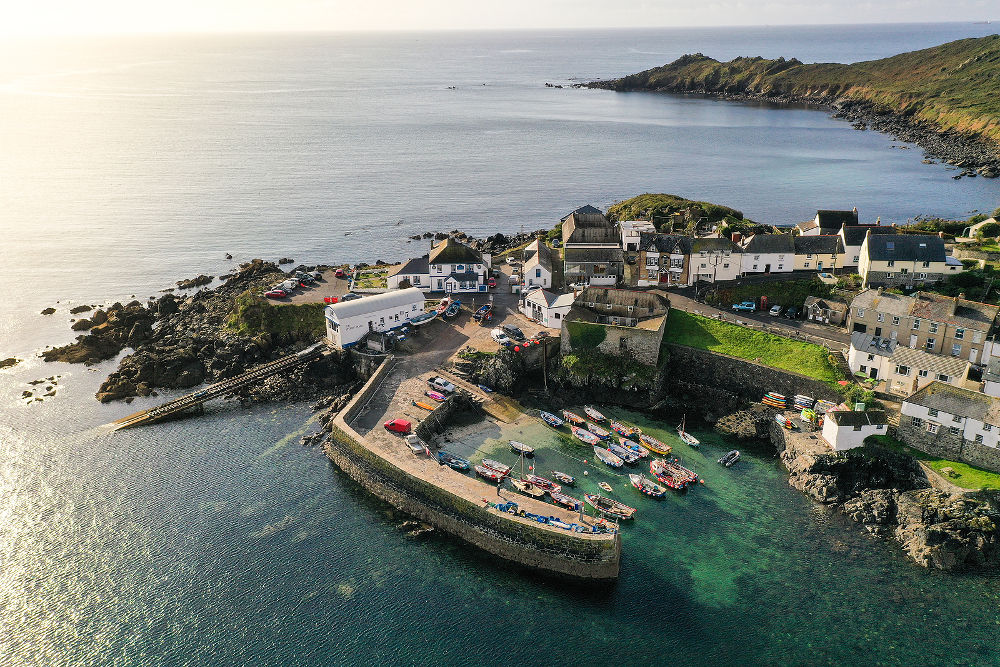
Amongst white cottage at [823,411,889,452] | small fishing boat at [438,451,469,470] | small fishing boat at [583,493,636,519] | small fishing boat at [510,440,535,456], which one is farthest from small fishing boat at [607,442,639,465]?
white cottage at [823,411,889,452]

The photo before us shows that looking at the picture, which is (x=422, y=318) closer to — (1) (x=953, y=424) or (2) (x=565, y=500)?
(2) (x=565, y=500)

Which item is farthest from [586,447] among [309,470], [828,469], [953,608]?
[953,608]

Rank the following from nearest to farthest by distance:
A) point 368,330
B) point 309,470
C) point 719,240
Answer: point 309,470 → point 368,330 → point 719,240

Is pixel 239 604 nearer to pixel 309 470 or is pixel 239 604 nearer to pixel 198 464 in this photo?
pixel 309 470

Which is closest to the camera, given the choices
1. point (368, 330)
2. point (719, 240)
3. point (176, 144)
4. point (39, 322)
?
point (368, 330)

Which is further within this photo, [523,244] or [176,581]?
[523,244]

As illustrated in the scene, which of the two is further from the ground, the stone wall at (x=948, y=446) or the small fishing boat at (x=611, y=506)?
the stone wall at (x=948, y=446)

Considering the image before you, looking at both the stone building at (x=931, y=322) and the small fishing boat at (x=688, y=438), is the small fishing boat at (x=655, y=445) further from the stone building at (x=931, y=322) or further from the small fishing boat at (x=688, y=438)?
the stone building at (x=931, y=322)

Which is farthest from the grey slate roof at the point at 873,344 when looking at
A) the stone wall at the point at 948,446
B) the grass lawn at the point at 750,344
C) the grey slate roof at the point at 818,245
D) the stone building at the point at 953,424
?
the grey slate roof at the point at 818,245
